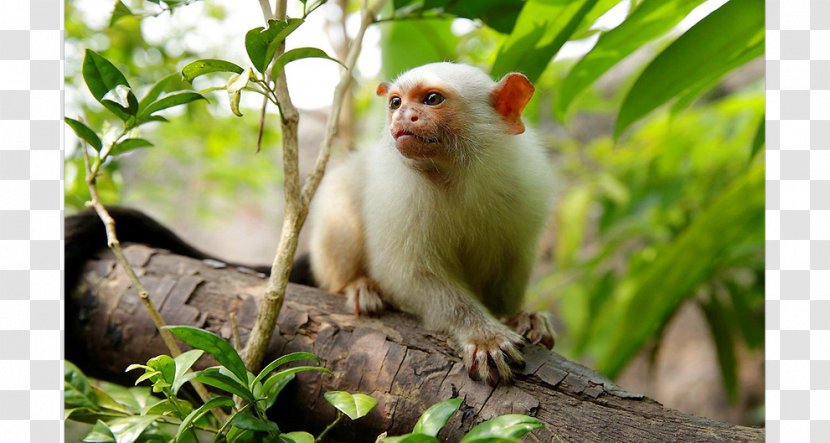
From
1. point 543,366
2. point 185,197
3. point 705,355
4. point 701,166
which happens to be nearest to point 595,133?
point 705,355

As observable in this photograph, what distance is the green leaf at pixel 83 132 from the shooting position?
1537mm

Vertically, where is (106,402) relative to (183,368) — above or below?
below

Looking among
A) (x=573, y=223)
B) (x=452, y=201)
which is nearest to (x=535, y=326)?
(x=452, y=201)

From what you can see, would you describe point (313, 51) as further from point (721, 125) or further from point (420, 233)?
point (721, 125)

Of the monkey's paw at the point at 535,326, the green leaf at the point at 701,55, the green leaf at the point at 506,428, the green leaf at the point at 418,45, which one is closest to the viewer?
the green leaf at the point at 506,428

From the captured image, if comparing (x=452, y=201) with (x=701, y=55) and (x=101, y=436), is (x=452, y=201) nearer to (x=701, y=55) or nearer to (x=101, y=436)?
(x=701, y=55)

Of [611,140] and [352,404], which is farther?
[611,140]

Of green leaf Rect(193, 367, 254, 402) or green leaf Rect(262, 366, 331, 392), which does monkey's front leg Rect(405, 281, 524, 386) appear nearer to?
green leaf Rect(262, 366, 331, 392)

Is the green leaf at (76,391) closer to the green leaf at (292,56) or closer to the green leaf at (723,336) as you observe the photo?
the green leaf at (292,56)

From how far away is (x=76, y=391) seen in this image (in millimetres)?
1687

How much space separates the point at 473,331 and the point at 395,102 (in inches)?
29.8

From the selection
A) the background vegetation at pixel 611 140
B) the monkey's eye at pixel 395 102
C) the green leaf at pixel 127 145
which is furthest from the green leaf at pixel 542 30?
the green leaf at pixel 127 145

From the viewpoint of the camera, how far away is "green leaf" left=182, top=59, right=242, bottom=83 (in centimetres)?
141

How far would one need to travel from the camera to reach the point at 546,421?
156 centimetres
